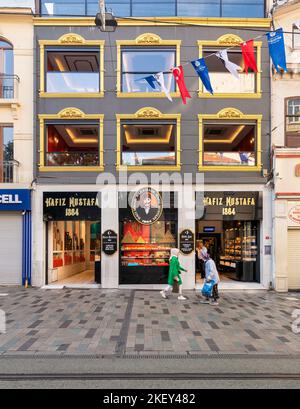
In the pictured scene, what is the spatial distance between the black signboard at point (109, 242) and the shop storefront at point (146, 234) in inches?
14.0

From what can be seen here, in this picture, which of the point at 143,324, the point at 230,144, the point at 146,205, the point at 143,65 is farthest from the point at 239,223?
the point at 143,65

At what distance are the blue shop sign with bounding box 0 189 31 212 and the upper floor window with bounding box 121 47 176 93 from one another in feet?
19.6

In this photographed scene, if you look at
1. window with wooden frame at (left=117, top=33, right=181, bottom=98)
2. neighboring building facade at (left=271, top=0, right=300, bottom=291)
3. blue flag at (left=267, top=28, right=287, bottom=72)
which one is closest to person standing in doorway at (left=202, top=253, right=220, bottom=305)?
neighboring building facade at (left=271, top=0, right=300, bottom=291)

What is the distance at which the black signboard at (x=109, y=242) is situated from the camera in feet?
40.6

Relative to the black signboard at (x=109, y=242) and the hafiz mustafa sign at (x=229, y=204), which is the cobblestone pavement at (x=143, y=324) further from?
the hafiz mustafa sign at (x=229, y=204)

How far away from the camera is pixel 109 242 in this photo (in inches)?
488

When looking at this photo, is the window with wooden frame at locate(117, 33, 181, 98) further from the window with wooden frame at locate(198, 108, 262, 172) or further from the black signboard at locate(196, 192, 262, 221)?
the black signboard at locate(196, 192, 262, 221)

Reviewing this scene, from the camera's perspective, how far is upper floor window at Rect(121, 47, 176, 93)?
12703 mm

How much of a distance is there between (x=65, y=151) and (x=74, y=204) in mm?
2493

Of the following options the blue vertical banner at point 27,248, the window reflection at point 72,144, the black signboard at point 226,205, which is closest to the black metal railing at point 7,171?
the window reflection at point 72,144
